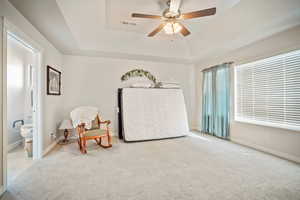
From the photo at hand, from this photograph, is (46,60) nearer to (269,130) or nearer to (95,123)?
(95,123)

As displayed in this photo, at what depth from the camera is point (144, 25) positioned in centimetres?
338

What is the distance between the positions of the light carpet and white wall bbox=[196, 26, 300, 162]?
253 mm

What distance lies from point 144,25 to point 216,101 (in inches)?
113

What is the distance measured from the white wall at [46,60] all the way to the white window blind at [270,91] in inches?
173

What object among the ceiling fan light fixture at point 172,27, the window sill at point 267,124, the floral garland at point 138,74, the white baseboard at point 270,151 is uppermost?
the ceiling fan light fixture at point 172,27

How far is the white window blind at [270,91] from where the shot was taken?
106 inches

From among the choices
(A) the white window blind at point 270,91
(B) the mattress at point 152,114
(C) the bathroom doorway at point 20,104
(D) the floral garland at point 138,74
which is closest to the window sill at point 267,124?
(A) the white window blind at point 270,91

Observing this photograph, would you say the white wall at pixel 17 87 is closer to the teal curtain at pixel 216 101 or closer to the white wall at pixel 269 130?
the teal curtain at pixel 216 101

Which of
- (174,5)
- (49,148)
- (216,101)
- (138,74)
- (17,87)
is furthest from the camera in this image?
(138,74)

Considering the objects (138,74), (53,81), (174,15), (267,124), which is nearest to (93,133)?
(53,81)

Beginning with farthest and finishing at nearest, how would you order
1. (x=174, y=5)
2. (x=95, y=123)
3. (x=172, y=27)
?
(x=95, y=123) → (x=172, y=27) → (x=174, y=5)

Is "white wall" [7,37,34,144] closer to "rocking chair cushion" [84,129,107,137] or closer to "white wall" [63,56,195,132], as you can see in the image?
"white wall" [63,56,195,132]

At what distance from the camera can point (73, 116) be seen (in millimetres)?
3461

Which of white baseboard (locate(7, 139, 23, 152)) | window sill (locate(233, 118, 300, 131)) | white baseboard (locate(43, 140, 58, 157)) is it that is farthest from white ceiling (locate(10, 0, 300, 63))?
white baseboard (locate(7, 139, 23, 152))
